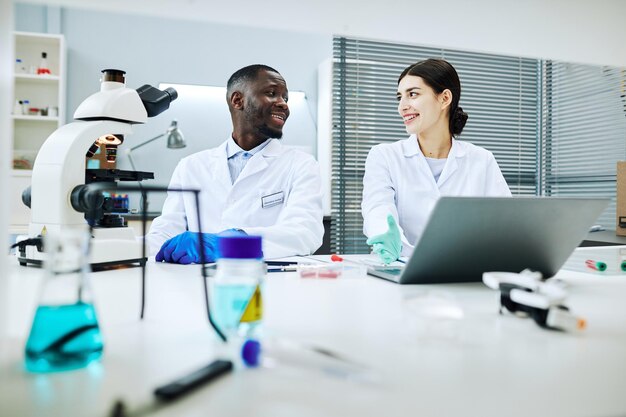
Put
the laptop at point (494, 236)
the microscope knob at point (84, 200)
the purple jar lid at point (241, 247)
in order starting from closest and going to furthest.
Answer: the purple jar lid at point (241, 247)
the laptop at point (494, 236)
the microscope knob at point (84, 200)

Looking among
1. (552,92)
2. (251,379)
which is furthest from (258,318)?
(552,92)

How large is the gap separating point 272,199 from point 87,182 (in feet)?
3.23

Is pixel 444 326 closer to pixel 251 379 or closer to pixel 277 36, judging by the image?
pixel 251 379

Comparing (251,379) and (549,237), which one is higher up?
(549,237)

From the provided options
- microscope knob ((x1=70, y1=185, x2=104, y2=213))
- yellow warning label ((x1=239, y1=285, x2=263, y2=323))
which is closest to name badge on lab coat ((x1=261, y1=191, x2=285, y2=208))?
microscope knob ((x1=70, y1=185, x2=104, y2=213))

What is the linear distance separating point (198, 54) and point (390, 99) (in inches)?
64.9

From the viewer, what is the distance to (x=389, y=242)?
50.3 inches

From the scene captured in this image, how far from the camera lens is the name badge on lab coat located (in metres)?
2.09

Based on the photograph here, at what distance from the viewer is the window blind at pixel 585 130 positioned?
3.53 m

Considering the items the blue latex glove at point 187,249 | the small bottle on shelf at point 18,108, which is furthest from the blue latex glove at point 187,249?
the small bottle on shelf at point 18,108

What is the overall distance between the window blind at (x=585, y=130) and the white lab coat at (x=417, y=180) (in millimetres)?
1456

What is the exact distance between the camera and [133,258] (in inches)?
46.1

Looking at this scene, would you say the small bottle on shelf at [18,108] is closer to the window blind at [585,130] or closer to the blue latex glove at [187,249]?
the blue latex glove at [187,249]

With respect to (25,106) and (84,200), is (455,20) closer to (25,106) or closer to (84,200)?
(84,200)
